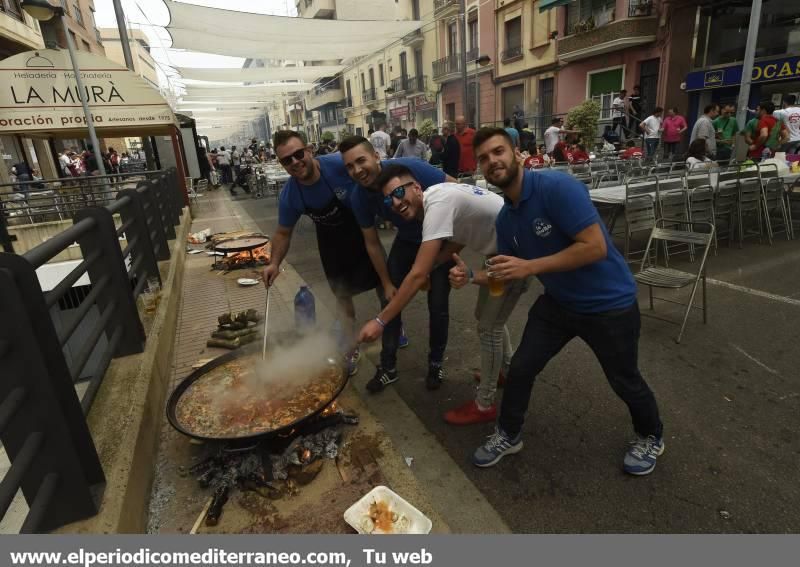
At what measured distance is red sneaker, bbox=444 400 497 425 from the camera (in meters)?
3.07

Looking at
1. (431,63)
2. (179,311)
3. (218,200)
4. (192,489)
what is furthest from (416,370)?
(431,63)

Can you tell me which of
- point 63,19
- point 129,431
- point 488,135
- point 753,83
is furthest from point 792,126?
point 63,19

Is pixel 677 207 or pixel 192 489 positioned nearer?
pixel 192 489

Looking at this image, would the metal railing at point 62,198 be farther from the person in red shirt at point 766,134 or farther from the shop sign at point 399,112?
Answer: the shop sign at point 399,112

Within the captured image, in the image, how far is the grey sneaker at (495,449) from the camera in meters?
2.66

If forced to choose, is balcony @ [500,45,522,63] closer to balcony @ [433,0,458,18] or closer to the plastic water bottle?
balcony @ [433,0,458,18]

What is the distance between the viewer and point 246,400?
2977mm

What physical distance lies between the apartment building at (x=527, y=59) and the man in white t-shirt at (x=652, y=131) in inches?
296

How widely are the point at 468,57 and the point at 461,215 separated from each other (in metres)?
27.8

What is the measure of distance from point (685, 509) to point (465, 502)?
1100 mm

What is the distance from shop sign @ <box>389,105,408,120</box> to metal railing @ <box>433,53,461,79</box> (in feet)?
19.4

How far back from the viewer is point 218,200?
1727 cm

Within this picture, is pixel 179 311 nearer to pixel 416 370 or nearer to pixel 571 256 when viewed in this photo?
pixel 416 370

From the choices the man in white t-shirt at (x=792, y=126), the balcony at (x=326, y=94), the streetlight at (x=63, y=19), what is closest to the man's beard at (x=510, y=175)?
the streetlight at (x=63, y=19)
